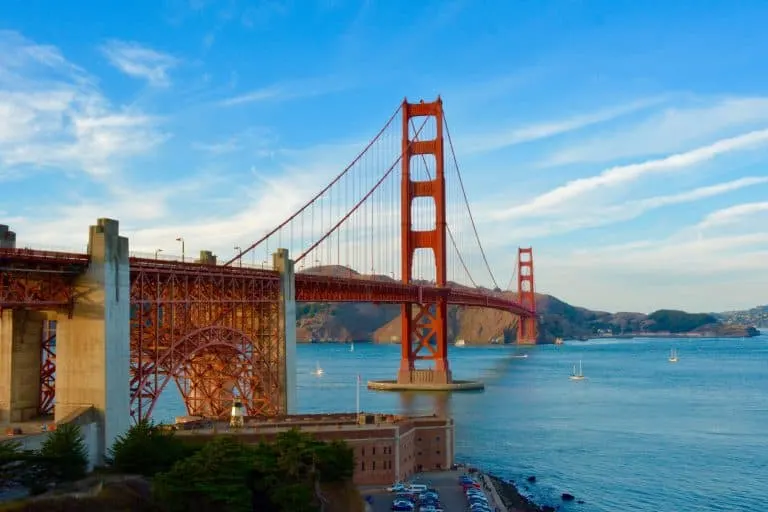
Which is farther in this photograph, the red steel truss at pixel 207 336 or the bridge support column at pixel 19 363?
the red steel truss at pixel 207 336

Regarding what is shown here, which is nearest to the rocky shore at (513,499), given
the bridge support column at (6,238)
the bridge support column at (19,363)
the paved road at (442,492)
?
the paved road at (442,492)

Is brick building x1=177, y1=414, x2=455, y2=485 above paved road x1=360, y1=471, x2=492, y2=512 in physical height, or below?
above

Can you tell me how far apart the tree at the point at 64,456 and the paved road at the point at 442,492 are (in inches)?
468

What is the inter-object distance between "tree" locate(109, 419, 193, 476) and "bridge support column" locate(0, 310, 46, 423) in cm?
503

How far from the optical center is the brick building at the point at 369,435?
1469 inches

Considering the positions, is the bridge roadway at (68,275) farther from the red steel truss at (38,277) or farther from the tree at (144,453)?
the tree at (144,453)

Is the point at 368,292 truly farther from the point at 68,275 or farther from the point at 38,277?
the point at 38,277

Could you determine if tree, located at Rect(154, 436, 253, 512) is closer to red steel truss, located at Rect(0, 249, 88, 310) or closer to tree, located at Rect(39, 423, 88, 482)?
tree, located at Rect(39, 423, 88, 482)

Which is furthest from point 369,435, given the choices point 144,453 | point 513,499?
point 144,453

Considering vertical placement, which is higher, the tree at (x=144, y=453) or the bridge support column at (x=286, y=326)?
the bridge support column at (x=286, y=326)

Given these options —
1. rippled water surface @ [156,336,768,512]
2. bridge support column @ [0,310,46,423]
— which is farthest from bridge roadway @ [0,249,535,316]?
rippled water surface @ [156,336,768,512]

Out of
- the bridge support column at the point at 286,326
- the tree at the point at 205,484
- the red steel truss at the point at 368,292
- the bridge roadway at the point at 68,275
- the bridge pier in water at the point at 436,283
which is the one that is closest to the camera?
the tree at the point at 205,484

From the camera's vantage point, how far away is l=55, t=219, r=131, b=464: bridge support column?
107 ft

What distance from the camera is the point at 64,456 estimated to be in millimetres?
27234
